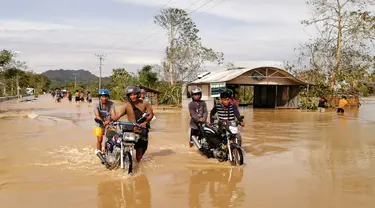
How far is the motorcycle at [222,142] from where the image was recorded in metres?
7.19

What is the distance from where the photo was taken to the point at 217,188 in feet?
19.1

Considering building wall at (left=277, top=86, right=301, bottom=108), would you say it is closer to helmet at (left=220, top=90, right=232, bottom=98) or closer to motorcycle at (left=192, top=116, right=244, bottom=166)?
motorcycle at (left=192, top=116, right=244, bottom=166)

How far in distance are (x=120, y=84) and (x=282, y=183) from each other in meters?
39.9

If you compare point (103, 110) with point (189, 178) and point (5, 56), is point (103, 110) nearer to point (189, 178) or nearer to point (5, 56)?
point (189, 178)

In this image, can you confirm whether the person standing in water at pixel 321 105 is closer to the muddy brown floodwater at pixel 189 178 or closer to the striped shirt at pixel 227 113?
the muddy brown floodwater at pixel 189 178

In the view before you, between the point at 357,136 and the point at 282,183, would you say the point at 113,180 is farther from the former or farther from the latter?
the point at 357,136

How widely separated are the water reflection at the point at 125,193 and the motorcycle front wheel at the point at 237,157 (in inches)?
76.2

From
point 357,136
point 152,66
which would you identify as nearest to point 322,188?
point 357,136

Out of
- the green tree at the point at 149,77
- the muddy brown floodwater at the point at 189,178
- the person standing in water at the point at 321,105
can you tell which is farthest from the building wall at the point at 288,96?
the muddy brown floodwater at the point at 189,178

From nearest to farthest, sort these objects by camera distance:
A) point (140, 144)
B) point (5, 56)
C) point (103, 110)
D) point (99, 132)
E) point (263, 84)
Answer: point (140, 144) → point (99, 132) → point (103, 110) → point (5, 56) → point (263, 84)

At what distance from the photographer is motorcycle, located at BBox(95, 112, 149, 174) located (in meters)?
6.18

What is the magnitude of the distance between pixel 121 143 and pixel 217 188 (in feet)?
5.90

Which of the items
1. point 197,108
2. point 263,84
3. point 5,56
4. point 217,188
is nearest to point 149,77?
point 263,84

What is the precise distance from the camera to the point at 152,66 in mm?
40125
